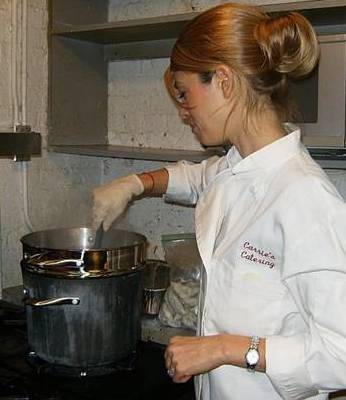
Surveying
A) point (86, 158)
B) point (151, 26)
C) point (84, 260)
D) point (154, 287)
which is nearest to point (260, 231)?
point (84, 260)

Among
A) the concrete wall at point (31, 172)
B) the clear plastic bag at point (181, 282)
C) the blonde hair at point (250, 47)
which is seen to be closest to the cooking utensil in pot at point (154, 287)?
the clear plastic bag at point (181, 282)

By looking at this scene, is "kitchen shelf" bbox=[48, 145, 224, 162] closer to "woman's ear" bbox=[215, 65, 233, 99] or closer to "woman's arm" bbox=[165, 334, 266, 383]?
"woman's ear" bbox=[215, 65, 233, 99]

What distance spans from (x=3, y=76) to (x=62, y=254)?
0.74 metres

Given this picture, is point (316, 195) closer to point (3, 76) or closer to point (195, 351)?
point (195, 351)

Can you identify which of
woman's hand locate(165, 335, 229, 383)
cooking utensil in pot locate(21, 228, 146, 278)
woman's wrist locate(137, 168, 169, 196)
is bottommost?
woman's hand locate(165, 335, 229, 383)

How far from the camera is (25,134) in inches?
66.2

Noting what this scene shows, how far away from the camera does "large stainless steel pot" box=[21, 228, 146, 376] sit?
3.86 ft

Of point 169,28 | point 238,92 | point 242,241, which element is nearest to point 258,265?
point 242,241

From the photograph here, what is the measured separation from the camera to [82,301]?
1.19 metres

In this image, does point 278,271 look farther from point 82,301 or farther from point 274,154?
point 82,301

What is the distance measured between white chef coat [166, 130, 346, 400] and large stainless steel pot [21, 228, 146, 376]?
0.76 ft

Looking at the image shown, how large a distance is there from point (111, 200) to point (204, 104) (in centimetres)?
37

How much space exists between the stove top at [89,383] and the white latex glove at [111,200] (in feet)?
1.14

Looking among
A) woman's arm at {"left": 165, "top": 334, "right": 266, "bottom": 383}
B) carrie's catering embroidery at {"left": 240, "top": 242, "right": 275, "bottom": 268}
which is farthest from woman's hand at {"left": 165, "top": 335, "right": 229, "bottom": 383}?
carrie's catering embroidery at {"left": 240, "top": 242, "right": 275, "bottom": 268}
